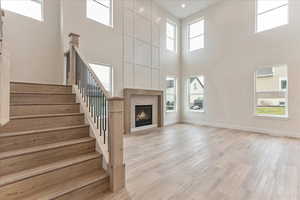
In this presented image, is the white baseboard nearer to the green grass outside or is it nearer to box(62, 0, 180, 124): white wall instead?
the green grass outside

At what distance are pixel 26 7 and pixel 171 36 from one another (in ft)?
17.7

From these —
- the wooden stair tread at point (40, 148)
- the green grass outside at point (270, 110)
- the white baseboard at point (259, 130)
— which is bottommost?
the white baseboard at point (259, 130)

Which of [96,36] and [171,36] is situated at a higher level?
[171,36]

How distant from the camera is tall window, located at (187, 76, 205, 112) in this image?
6.85 m

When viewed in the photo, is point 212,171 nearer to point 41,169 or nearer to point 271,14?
point 41,169

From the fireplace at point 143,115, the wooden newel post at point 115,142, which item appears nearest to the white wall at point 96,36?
the fireplace at point 143,115

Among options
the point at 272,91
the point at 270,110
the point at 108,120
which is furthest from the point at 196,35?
the point at 108,120

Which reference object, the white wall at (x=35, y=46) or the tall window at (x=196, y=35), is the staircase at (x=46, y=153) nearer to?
the white wall at (x=35, y=46)

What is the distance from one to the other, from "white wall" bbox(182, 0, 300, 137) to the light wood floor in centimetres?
137

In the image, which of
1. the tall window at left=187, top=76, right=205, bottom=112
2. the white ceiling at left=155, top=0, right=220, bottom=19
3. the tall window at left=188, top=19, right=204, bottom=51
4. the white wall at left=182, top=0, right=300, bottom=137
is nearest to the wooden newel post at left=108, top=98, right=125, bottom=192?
the white wall at left=182, top=0, right=300, bottom=137

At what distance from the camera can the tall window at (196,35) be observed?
6863 mm

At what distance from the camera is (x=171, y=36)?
7234 millimetres

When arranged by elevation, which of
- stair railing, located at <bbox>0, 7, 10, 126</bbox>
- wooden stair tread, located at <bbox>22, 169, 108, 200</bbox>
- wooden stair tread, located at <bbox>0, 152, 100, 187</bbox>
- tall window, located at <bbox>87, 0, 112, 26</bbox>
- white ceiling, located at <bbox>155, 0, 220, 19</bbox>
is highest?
white ceiling, located at <bbox>155, 0, 220, 19</bbox>

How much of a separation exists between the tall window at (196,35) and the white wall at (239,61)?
0.29 m
